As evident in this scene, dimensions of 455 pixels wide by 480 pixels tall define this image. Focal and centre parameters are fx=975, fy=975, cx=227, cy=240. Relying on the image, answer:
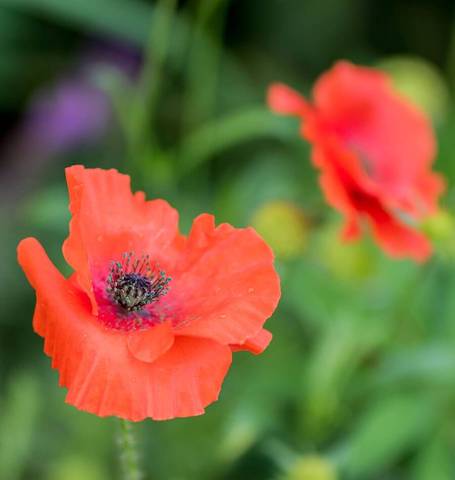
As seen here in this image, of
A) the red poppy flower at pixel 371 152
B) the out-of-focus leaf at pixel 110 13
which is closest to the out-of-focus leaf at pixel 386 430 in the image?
the red poppy flower at pixel 371 152

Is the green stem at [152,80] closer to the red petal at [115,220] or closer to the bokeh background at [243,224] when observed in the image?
the bokeh background at [243,224]

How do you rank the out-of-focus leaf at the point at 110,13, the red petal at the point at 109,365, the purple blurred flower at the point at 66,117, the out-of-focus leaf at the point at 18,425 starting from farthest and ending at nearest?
the purple blurred flower at the point at 66,117 < the out-of-focus leaf at the point at 110,13 < the out-of-focus leaf at the point at 18,425 < the red petal at the point at 109,365

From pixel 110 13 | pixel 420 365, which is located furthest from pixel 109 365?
pixel 110 13

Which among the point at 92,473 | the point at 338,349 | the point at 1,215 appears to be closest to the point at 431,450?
the point at 338,349

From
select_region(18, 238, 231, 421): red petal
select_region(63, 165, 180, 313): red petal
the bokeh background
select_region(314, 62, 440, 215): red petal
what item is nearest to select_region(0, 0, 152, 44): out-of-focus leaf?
the bokeh background

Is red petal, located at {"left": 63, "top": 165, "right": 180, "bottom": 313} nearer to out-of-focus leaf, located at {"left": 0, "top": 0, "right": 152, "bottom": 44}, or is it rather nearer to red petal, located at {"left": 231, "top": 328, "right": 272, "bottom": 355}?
red petal, located at {"left": 231, "top": 328, "right": 272, "bottom": 355}
